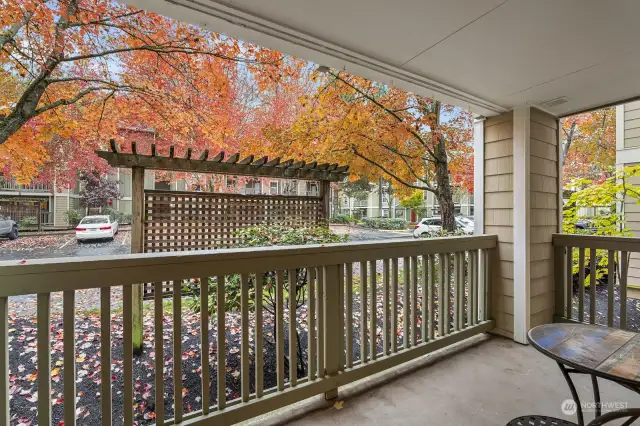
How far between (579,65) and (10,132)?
235 inches

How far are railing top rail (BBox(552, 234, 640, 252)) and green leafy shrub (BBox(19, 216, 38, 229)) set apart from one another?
360 inches

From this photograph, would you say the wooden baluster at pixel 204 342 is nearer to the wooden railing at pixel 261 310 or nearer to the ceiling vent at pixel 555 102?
the wooden railing at pixel 261 310

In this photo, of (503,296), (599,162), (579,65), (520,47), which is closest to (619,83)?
(579,65)

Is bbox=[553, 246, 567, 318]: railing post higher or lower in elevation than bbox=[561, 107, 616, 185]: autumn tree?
lower

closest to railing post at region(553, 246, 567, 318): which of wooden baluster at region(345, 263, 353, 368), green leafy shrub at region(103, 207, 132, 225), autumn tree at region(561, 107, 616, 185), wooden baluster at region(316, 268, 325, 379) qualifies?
wooden baluster at region(345, 263, 353, 368)

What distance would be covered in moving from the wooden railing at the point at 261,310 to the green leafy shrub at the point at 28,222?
20.0 feet

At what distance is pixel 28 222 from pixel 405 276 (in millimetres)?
7964

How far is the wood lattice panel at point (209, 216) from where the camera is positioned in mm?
3043

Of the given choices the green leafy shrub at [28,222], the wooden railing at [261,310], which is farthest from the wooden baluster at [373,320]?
the green leafy shrub at [28,222]

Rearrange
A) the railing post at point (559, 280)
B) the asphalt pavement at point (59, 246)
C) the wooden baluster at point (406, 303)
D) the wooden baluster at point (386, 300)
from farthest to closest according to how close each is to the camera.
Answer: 1. the asphalt pavement at point (59, 246)
2. the railing post at point (559, 280)
3. the wooden baluster at point (406, 303)
4. the wooden baluster at point (386, 300)

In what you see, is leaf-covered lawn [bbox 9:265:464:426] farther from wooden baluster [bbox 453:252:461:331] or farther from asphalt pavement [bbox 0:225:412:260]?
asphalt pavement [bbox 0:225:412:260]

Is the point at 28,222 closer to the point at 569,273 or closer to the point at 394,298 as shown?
the point at 394,298

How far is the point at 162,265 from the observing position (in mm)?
1275

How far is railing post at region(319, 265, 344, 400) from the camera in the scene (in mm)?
1780
